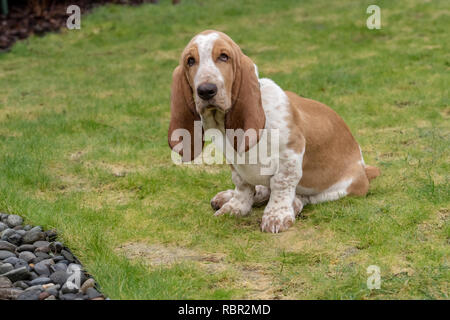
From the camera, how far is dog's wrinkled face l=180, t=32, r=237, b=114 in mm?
4217

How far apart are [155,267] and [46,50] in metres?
9.76

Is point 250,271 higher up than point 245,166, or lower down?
lower down

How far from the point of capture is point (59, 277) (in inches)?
150

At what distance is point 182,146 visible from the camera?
185 inches

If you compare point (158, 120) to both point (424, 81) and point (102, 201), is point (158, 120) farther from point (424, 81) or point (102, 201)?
point (424, 81)

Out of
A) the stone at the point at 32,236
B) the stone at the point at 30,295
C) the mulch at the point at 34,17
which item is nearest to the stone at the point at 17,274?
the stone at the point at 30,295

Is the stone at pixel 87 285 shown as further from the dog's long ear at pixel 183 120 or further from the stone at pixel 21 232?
the dog's long ear at pixel 183 120

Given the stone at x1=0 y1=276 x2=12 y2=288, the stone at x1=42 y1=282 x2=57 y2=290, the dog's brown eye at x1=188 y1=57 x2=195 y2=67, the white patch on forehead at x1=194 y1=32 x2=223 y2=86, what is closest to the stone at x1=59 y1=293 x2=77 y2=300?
the stone at x1=42 y1=282 x2=57 y2=290

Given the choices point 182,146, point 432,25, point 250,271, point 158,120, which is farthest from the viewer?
point 432,25

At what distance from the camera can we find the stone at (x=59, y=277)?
3.80 metres

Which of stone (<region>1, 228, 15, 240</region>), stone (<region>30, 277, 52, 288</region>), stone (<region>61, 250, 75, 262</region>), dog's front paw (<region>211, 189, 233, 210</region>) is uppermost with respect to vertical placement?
stone (<region>30, 277, 52, 288</region>)

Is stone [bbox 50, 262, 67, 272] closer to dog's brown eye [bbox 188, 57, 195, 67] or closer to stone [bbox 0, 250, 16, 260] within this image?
stone [bbox 0, 250, 16, 260]

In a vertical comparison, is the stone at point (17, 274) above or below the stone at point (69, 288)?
above

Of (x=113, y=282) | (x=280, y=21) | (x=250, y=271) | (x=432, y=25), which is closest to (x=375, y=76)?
(x=432, y=25)
